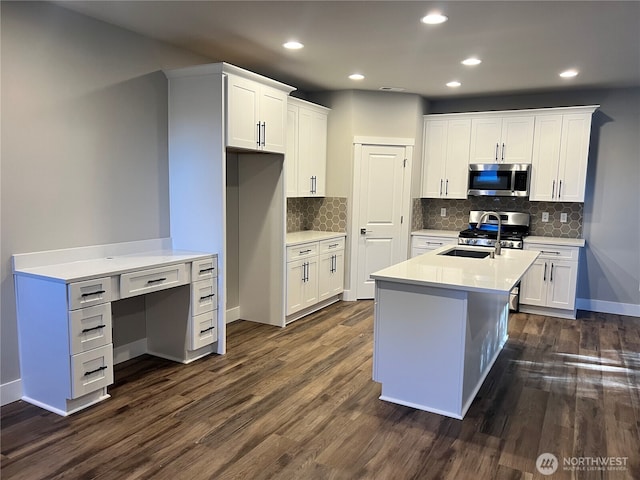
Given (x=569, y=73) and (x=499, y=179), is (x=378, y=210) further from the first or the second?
(x=569, y=73)

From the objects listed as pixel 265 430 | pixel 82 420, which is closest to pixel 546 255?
pixel 265 430

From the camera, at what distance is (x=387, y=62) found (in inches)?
169

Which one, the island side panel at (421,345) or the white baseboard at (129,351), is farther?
the white baseboard at (129,351)

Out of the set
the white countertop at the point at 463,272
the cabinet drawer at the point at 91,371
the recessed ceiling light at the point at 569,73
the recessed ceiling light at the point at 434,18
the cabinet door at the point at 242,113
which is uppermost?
the recessed ceiling light at the point at 569,73

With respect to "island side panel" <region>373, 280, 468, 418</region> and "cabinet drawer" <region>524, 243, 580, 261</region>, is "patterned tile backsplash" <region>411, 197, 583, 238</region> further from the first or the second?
"island side panel" <region>373, 280, 468, 418</region>

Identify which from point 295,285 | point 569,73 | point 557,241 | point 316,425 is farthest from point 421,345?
point 569,73

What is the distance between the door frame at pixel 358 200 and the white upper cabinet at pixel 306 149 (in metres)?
0.40

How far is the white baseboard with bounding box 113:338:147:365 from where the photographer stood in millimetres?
3680

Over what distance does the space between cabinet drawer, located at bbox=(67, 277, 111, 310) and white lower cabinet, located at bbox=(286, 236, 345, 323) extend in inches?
78.8

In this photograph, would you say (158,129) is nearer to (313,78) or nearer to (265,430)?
(313,78)

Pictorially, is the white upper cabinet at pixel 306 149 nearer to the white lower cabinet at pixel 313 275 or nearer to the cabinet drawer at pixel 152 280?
the white lower cabinet at pixel 313 275

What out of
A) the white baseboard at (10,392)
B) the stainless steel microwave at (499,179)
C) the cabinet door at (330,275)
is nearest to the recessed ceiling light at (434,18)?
the cabinet door at (330,275)

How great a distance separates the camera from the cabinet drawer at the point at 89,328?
9.23 ft

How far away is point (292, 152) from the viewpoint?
504cm
